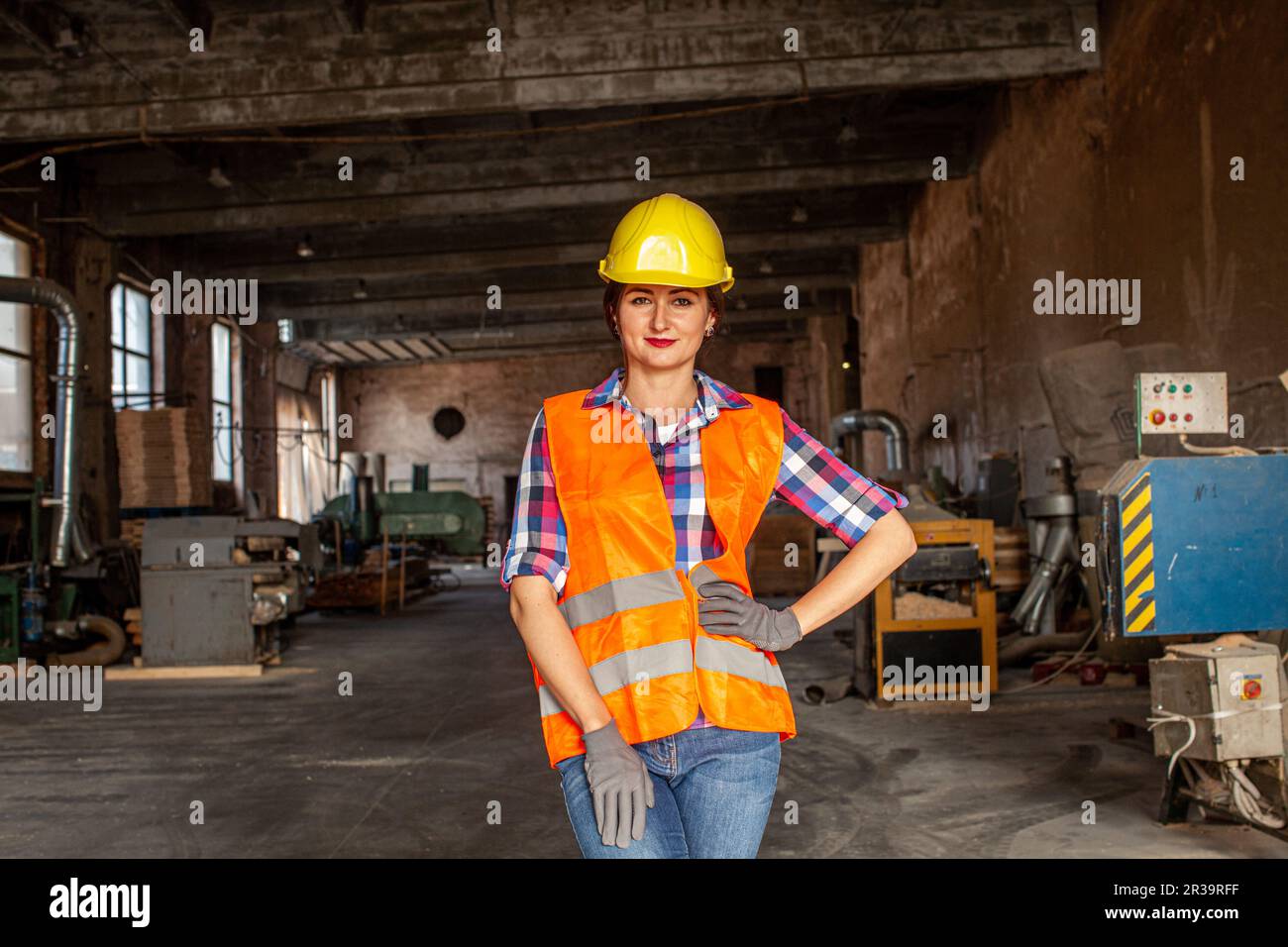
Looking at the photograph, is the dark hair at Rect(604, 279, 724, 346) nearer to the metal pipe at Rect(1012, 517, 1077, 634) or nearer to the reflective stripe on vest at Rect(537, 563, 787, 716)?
the reflective stripe on vest at Rect(537, 563, 787, 716)

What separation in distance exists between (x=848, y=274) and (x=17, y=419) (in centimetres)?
1253

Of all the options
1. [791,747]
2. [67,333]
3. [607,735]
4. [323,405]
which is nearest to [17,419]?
[67,333]

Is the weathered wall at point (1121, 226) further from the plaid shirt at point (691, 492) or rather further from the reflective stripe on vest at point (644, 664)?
the reflective stripe on vest at point (644, 664)

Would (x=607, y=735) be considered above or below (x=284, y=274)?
below

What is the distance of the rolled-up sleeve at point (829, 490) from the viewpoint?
162 centimetres

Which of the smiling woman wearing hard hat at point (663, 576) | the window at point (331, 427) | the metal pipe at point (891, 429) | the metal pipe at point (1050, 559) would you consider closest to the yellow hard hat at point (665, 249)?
the smiling woman wearing hard hat at point (663, 576)

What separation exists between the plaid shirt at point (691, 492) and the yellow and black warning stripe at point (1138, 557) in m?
2.26

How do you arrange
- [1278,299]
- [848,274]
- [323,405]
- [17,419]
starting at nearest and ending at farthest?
1. [1278,299]
2. [17,419]
3. [848,274]
4. [323,405]

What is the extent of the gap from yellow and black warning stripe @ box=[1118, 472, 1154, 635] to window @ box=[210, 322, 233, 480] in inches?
594

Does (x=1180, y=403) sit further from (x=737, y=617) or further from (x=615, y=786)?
(x=615, y=786)

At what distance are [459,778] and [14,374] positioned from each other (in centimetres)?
820

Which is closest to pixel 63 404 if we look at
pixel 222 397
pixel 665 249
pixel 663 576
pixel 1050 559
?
pixel 222 397
